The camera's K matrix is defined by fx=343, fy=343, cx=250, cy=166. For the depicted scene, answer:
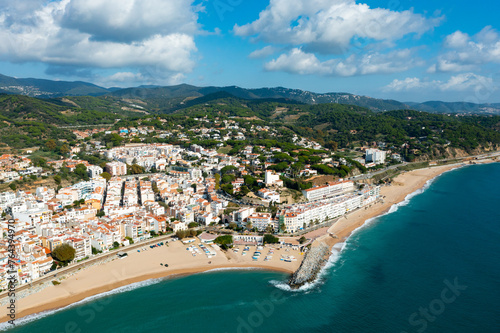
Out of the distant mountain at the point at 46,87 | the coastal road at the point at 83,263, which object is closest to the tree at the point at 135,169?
the coastal road at the point at 83,263

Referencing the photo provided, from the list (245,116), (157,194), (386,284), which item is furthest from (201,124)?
(386,284)

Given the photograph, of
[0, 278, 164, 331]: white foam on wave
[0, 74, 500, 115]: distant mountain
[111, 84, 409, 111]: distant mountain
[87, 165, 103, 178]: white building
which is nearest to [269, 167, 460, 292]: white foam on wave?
[0, 278, 164, 331]: white foam on wave

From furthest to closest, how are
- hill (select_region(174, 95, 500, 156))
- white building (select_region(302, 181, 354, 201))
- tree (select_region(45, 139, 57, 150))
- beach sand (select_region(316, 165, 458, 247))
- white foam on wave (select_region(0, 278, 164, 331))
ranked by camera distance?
hill (select_region(174, 95, 500, 156)) → tree (select_region(45, 139, 57, 150)) → white building (select_region(302, 181, 354, 201)) → beach sand (select_region(316, 165, 458, 247)) → white foam on wave (select_region(0, 278, 164, 331))

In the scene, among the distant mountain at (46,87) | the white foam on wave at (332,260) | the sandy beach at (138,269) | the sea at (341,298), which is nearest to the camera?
the sea at (341,298)

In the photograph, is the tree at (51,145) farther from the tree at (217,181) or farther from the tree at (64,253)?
the tree at (64,253)

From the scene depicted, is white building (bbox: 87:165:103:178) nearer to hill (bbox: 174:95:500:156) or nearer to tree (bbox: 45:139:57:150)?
tree (bbox: 45:139:57:150)

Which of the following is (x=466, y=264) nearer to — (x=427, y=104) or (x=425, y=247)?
(x=425, y=247)
